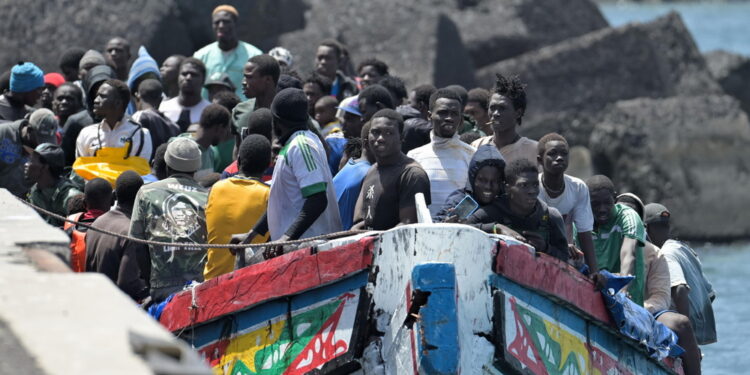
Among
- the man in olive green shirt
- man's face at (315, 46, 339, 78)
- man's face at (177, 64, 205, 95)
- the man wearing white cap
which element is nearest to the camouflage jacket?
the man wearing white cap

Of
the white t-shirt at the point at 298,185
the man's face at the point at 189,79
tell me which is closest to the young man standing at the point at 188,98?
the man's face at the point at 189,79

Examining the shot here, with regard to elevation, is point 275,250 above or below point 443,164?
below

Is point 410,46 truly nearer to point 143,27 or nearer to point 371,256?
point 143,27

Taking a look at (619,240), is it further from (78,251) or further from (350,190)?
(78,251)

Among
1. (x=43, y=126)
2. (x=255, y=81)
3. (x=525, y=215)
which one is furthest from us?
(x=43, y=126)

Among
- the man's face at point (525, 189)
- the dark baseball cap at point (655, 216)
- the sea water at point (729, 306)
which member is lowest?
the sea water at point (729, 306)

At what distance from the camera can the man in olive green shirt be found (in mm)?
9953

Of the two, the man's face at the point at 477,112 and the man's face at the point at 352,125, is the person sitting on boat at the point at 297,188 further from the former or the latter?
the man's face at the point at 477,112

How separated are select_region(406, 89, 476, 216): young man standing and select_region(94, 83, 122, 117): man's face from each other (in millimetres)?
2385

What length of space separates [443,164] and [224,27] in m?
4.47

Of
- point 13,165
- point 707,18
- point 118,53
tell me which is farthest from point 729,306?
point 707,18

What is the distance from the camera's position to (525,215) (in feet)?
25.4

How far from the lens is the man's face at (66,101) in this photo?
11.3 m

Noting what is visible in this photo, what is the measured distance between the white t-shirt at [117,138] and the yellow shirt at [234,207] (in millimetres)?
1933
